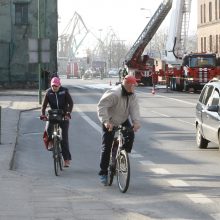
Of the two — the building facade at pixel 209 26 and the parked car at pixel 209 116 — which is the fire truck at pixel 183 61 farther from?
the building facade at pixel 209 26

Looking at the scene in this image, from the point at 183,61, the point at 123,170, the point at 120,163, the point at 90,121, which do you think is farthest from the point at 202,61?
the point at 123,170

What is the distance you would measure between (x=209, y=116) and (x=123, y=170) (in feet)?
16.0

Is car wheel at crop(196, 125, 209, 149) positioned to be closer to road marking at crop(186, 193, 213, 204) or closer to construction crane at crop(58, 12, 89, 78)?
road marking at crop(186, 193, 213, 204)

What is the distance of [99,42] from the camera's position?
167m

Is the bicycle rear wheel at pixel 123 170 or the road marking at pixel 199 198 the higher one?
the bicycle rear wheel at pixel 123 170

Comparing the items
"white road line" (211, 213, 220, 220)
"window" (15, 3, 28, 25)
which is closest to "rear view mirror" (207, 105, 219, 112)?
"white road line" (211, 213, 220, 220)

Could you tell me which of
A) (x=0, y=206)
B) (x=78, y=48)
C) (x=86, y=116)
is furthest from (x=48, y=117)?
(x=78, y=48)

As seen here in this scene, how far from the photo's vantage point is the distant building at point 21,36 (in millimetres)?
54812

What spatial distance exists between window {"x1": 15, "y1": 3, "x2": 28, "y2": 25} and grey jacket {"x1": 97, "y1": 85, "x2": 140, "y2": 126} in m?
47.1

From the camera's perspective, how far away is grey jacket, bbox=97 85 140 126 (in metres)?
9.41

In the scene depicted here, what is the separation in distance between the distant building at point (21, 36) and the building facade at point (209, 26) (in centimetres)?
2934

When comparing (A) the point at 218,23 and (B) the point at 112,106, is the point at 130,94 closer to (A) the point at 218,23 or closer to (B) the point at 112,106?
(B) the point at 112,106

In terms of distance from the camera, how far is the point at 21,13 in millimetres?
55812

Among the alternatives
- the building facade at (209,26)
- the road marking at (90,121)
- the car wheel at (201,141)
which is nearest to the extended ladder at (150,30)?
the building facade at (209,26)
